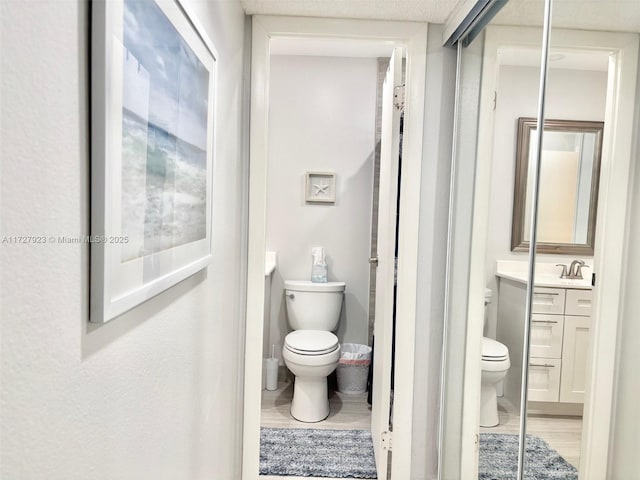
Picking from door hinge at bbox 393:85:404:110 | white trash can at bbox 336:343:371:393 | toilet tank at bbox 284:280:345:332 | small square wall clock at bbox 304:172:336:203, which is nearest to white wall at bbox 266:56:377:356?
small square wall clock at bbox 304:172:336:203

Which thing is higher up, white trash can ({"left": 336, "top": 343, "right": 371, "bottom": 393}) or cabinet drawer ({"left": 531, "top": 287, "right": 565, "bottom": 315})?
cabinet drawer ({"left": 531, "top": 287, "right": 565, "bottom": 315})

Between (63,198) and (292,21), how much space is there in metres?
1.67

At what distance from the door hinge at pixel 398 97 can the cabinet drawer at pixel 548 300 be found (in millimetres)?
1101

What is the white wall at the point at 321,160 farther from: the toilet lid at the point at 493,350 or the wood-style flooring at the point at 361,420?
the toilet lid at the point at 493,350

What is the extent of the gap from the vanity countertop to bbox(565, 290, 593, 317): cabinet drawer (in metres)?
0.01

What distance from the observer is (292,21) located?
1.95 m

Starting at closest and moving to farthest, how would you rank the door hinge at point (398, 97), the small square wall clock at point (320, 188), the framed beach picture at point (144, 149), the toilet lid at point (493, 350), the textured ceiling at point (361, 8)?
the framed beach picture at point (144, 149) < the toilet lid at point (493, 350) < the textured ceiling at point (361, 8) < the door hinge at point (398, 97) < the small square wall clock at point (320, 188)

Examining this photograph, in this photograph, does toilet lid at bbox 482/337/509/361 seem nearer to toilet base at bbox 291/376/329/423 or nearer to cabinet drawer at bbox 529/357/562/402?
cabinet drawer at bbox 529/357/562/402

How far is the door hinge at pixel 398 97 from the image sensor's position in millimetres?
2053

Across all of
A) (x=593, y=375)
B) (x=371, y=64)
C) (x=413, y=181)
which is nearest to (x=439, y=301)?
(x=413, y=181)

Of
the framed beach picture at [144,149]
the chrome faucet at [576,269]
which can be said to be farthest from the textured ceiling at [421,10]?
the framed beach picture at [144,149]

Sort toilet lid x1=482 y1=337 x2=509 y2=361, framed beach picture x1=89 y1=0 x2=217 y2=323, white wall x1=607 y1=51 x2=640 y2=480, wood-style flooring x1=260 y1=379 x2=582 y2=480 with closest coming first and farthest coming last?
framed beach picture x1=89 y1=0 x2=217 y2=323 → white wall x1=607 y1=51 x2=640 y2=480 → wood-style flooring x1=260 y1=379 x2=582 y2=480 → toilet lid x1=482 y1=337 x2=509 y2=361

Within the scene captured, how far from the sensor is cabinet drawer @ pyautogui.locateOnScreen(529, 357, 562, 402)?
3.93 feet

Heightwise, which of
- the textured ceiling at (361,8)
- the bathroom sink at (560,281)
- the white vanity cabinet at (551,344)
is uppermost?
the textured ceiling at (361,8)
